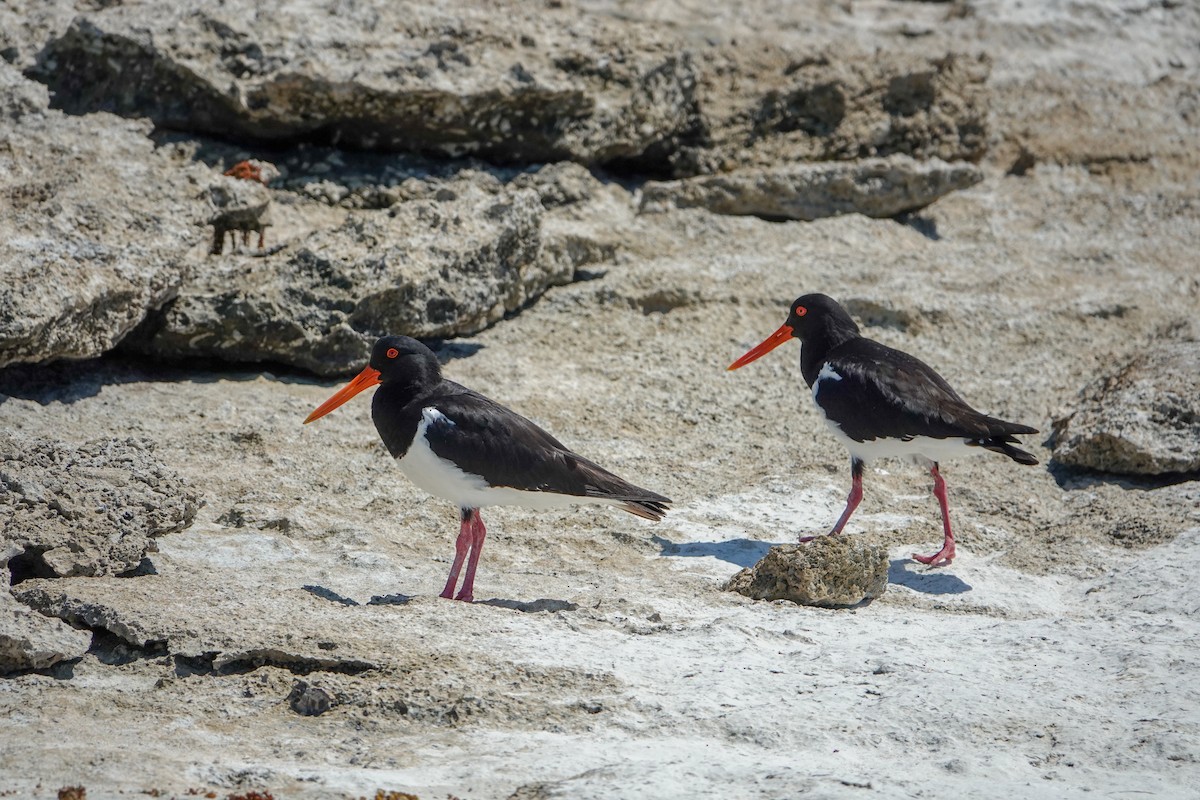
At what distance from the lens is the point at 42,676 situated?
5477 mm

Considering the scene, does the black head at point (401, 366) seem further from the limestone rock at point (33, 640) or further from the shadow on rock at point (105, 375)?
the limestone rock at point (33, 640)

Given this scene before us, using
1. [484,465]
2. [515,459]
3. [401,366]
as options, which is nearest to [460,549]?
[484,465]

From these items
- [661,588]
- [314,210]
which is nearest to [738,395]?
[661,588]

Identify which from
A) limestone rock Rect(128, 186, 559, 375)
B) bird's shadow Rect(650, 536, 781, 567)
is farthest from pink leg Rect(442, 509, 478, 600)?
limestone rock Rect(128, 186, 559, 375)

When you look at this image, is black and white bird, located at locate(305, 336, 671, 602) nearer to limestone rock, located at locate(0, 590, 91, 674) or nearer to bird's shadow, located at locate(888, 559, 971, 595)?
bird's shadow, located at locate(888, 559, 971, 595)

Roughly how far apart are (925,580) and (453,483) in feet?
9.22

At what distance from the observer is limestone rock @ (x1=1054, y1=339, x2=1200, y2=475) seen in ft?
28.6

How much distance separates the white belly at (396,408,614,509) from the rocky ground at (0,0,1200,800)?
0.44 meters

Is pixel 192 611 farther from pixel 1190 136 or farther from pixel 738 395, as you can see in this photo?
pixel 1190 136

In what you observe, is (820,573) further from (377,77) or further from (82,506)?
(377,77)

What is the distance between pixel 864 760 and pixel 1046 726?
95cm

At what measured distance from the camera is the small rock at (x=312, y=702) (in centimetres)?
532

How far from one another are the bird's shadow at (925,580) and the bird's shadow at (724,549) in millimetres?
754

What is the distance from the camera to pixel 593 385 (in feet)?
32.5
